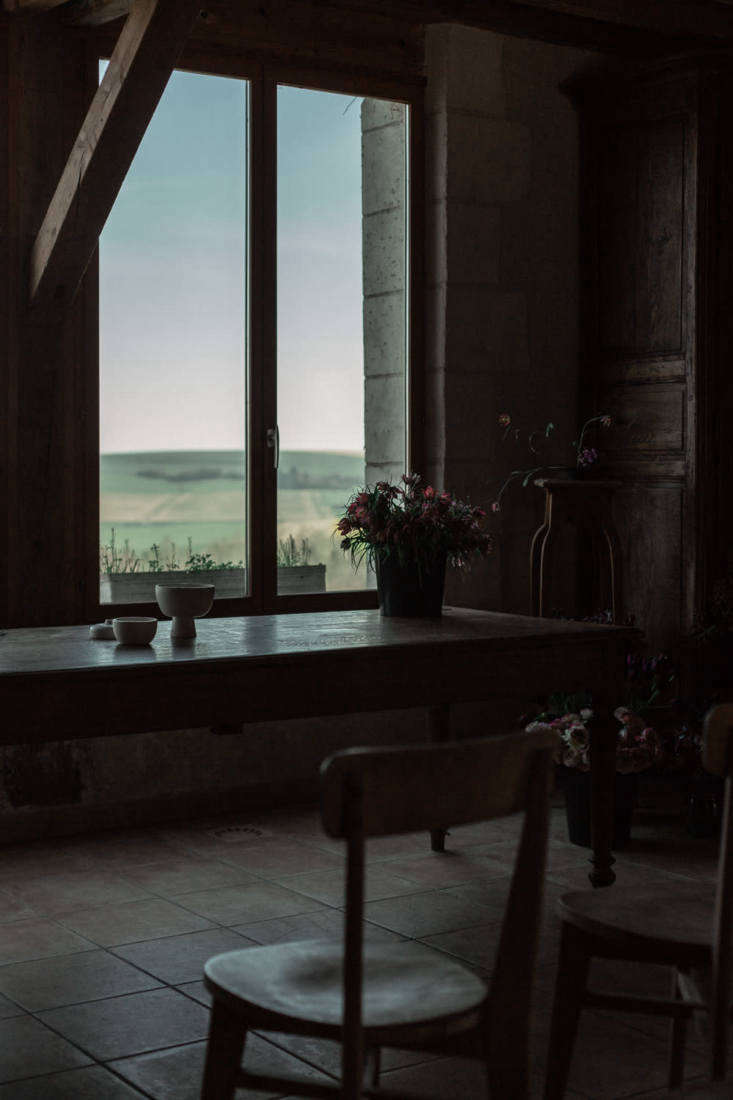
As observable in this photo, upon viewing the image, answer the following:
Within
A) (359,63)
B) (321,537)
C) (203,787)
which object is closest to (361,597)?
(321,537)

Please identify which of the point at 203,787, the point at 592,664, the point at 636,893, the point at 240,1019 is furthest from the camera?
the point at 203,787

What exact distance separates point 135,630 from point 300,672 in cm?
41

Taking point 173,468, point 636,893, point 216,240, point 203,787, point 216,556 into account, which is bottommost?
point 203,787

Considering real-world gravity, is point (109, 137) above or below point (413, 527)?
above

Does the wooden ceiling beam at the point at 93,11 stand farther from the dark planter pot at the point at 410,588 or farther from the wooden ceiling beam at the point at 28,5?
the dark planter pot at the point at 410,588

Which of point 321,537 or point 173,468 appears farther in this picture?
point 321,537

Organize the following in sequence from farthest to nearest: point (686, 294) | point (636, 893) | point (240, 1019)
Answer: point (686, 294) → point (636, 893) → point (240, 1019)

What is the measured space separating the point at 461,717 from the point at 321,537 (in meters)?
0.92

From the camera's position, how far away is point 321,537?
5.46m

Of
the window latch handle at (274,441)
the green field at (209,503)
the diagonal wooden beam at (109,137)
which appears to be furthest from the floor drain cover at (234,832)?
the diagonal wooden beam at (109,137)

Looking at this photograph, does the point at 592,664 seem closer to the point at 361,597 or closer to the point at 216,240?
the point at 361,597

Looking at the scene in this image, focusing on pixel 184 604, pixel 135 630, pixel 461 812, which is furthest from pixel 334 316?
pixel 461 812

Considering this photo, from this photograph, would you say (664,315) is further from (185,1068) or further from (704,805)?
(185,1068)

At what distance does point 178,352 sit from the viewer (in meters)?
5.14
